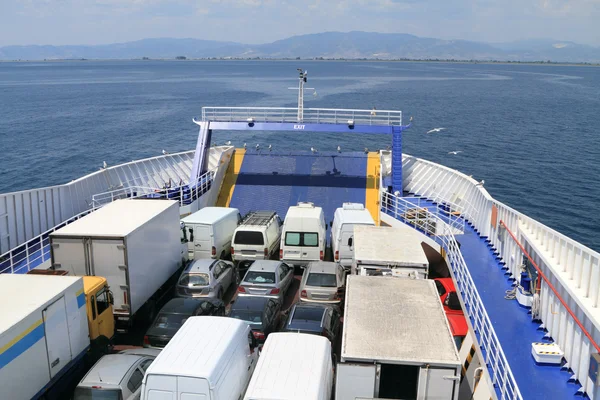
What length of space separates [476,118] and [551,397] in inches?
2684

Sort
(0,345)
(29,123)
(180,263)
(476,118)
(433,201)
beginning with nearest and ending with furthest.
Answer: (0,345)
(180,263)
(433,201)
(29,123)
(476,118)

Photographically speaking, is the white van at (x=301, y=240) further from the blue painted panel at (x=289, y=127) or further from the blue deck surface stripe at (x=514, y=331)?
the blue painted panel at (x=289, y=127)

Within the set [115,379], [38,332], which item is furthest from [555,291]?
[38,332]

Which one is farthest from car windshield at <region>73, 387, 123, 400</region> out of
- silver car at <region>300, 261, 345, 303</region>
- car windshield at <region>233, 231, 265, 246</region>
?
car windshield at <region>233, 231, 265, 246</region>

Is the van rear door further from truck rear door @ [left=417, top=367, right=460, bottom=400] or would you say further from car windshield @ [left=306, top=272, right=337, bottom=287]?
truck rear door @ [left=417, top=367, right=460, bottom=400]

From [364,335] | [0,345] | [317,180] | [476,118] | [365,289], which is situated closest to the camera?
[0,345]

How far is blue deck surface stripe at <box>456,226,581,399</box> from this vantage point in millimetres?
8969

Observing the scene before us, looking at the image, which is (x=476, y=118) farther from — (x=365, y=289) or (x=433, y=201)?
(x=365, y=289)

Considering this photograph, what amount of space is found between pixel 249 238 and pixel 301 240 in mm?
1688

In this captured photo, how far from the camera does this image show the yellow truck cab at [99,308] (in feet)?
36.1

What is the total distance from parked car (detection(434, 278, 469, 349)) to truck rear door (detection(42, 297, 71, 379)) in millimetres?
7719

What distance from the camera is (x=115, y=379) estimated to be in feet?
30.2

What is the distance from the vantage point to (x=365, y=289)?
1048cm

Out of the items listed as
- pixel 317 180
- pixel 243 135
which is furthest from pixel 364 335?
pixel 243 135
